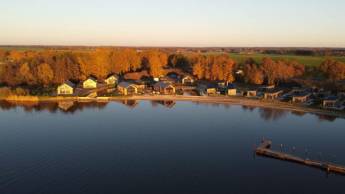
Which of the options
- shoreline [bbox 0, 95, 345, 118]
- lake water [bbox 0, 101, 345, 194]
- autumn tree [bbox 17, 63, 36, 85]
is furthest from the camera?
autumn tree [bbox 17, 63, 36, 85]

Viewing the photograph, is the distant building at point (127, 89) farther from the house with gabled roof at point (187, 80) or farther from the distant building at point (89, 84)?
the house with gabled roof at point (187, 80)

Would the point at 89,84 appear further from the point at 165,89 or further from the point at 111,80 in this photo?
the point at 165,89

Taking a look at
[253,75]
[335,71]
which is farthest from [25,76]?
[335,71]

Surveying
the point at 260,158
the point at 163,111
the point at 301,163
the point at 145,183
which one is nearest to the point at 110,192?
the point at 145,183

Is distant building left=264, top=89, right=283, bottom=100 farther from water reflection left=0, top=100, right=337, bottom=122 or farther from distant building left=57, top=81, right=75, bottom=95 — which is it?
distant building left=57, top=81, right=75, bottom=95

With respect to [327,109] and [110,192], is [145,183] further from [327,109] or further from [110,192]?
[327,109]

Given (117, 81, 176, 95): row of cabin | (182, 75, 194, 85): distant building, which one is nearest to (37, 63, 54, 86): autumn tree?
(117, 81, 176, 95): row of cabin
